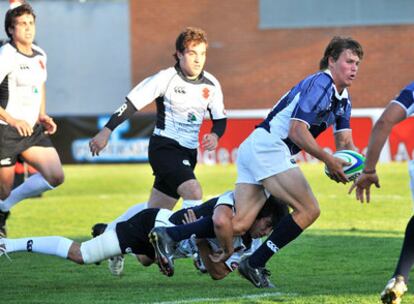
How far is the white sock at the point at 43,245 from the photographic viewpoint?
7.57 metres

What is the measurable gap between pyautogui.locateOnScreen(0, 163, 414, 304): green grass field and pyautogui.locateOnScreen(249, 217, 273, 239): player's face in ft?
1.34

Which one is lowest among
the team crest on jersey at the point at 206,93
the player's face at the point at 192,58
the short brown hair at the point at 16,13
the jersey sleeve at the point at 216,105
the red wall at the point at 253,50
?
the red wall at the point at 253,50

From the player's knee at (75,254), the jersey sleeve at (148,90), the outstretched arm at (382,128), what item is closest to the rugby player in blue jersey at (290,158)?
the outstretched arm at (382,128)

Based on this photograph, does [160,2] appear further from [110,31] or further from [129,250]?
[129,250]

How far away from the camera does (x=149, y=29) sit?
3591 centimetres

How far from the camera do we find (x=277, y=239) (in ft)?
24.5

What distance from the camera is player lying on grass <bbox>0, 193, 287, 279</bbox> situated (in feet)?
24.6

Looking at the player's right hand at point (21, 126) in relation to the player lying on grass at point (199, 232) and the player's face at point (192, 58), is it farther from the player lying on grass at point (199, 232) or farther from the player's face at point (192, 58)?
the player lying on grass at point (199, 232)

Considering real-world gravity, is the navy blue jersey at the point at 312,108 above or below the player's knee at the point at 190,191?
above

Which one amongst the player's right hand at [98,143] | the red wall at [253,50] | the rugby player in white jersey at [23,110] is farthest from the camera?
the red wall at [253,50]

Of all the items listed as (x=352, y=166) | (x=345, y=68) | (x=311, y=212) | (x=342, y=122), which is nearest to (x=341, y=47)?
(x=345, y=68)

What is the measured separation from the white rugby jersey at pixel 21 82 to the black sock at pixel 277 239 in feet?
11.4

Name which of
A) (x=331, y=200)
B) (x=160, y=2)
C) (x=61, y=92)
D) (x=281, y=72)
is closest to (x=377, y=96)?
(x=281, y=72)

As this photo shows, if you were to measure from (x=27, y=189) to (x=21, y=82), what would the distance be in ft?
3.56
